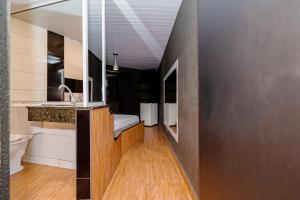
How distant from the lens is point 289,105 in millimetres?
589

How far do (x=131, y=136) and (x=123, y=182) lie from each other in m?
1.59

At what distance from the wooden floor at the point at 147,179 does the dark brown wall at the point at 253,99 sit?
89 centimetres

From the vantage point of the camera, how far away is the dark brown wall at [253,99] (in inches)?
23.0

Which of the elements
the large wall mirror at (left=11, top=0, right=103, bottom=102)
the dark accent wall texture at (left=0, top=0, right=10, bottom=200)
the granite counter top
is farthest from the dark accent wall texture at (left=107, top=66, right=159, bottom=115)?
the dark accent wall texture at (left=0, top=0, right=10, bottom=200)

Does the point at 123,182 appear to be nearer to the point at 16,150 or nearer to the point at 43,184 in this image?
the point at 43,184

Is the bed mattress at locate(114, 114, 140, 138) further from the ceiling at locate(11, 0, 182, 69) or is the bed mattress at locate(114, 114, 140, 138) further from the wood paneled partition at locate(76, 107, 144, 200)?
the ceiling at locate(11, 0, 182, 69)

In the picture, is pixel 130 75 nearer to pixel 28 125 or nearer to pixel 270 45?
pixel 28 125

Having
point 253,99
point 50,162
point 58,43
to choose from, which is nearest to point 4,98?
point 253,99

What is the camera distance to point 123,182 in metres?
2.21

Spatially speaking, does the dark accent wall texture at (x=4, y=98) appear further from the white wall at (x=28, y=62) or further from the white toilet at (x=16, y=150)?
the white wall at (x=28, y=62)

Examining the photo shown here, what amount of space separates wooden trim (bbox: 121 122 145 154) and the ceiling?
1.68 meters

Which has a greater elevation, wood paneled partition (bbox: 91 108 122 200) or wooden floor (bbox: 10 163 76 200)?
wood paneled partition (bbox: 91 108 122 200)

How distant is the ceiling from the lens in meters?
2.42

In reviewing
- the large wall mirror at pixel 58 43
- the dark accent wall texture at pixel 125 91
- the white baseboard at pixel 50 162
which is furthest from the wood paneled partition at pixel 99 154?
the dark accent wall texture at pixel 125 91
